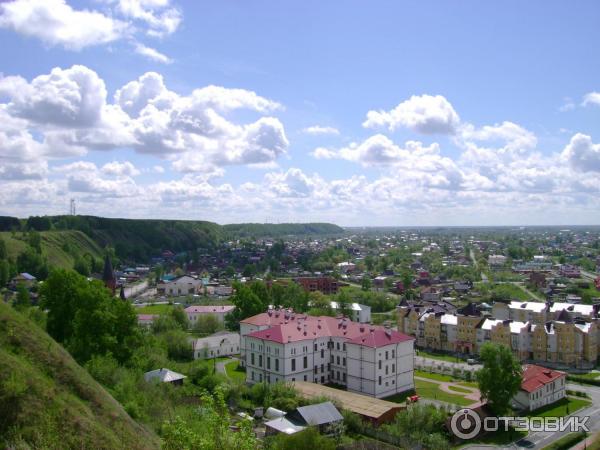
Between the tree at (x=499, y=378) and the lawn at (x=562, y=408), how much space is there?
187 inches

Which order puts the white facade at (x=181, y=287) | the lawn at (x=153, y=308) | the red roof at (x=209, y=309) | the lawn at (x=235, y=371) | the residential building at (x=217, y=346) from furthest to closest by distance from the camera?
1. the white facade at (x=181, y=287)
2. the lawn at (x=153, y=308)
3. the red roof at (x=209, y=309)
4. the residential building at (x=217, y=346)
5. the lawn at (x=235, y=371)

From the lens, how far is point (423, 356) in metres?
66.4

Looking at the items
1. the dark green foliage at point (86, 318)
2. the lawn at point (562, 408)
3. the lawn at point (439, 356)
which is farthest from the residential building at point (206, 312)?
the lawn at point (562, 408)

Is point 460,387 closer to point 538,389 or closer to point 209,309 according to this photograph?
point 538,389

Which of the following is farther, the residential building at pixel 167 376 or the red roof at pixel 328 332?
the red roof at pixel 328 332

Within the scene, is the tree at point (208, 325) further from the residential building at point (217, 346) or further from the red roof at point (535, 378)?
the red roof at point (535, 378)

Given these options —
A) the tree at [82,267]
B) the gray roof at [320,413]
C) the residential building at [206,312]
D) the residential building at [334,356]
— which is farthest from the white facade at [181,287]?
the gray roof at [320,413]

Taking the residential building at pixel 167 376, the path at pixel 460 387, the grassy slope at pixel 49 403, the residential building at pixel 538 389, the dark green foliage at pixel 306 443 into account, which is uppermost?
the grassy slope at pixel 49 403

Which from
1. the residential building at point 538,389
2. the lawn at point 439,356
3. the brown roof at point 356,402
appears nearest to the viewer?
the brown roof at point 356,402

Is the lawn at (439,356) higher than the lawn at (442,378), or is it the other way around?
the lawn at (442,378)

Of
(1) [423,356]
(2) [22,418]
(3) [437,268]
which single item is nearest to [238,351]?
(1) [423,356]

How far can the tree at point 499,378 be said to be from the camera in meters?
40.0

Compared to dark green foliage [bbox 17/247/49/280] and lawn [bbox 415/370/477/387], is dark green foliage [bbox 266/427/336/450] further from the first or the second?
dark green foliage [bbox 17/247/49/280]

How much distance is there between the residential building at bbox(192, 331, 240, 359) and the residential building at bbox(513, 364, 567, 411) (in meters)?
31.8
